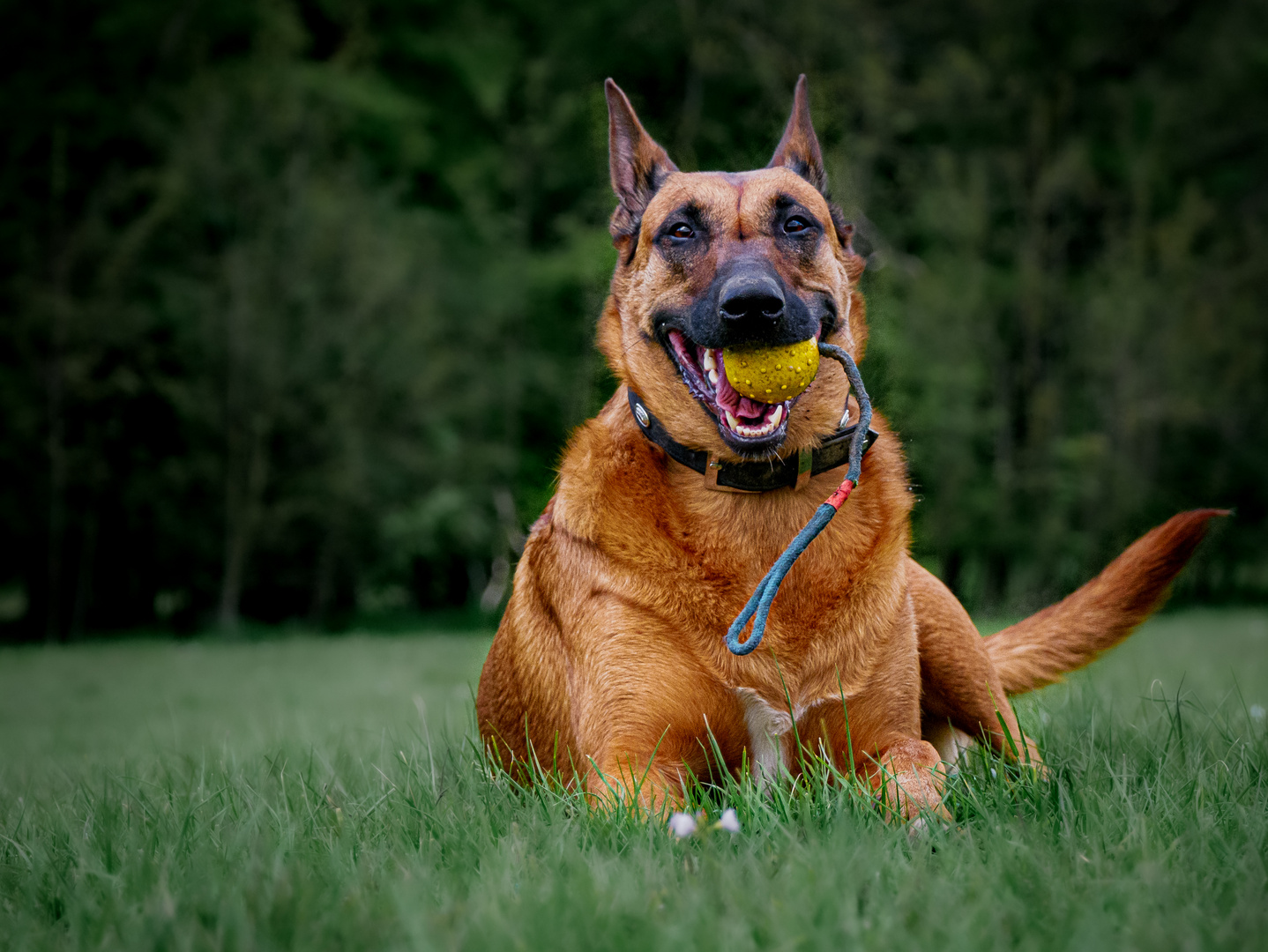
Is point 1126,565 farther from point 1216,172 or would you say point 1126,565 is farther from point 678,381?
point 1216,172

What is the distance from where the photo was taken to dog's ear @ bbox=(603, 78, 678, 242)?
3.00 meters

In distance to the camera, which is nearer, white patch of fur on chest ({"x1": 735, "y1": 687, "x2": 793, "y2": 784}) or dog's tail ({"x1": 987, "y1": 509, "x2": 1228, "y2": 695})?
white patch of fur on chest ({"x1": 735, "y1": 687, "x2": 793, "y2": 784})

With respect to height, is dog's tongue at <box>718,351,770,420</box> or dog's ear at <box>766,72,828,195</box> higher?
dog's ear at <box>766,72,828,195</box>

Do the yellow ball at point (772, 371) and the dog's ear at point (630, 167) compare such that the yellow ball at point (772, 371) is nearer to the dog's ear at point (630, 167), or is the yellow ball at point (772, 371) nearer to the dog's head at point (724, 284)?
the dog's head at point (724, 284)

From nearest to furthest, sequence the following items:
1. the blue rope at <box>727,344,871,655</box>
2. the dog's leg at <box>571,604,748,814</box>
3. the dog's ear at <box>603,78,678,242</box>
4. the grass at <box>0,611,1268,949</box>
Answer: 1. the grass at <box>0,611,1268,949</box>
2. the blue rope at <box>727,344,871,655</box>
3. the dog's leg at <box>571,604,748,814</box>
4. the dog's ear at <box>603,78,678,242</box>

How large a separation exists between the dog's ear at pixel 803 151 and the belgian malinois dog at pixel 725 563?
0.09ft

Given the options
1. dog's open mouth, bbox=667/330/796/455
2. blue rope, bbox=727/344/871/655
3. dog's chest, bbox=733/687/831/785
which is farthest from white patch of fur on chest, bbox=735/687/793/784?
dog's open mouth, bbox=667/330/796/455

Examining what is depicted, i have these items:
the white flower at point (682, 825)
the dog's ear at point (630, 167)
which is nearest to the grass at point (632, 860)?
the white flower at point (682, 825)

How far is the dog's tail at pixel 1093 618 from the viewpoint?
9.48 ft

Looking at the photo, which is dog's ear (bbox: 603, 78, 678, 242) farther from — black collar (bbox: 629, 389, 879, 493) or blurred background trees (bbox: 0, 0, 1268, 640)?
blurred background trees (bbox: 0, 0, 1268, 640)

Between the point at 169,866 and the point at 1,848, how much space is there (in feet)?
2.09

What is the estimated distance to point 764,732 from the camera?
7.80ft

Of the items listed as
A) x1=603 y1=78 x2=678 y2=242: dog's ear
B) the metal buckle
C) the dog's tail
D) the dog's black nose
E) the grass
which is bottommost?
the grass

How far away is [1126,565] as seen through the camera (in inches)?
118
